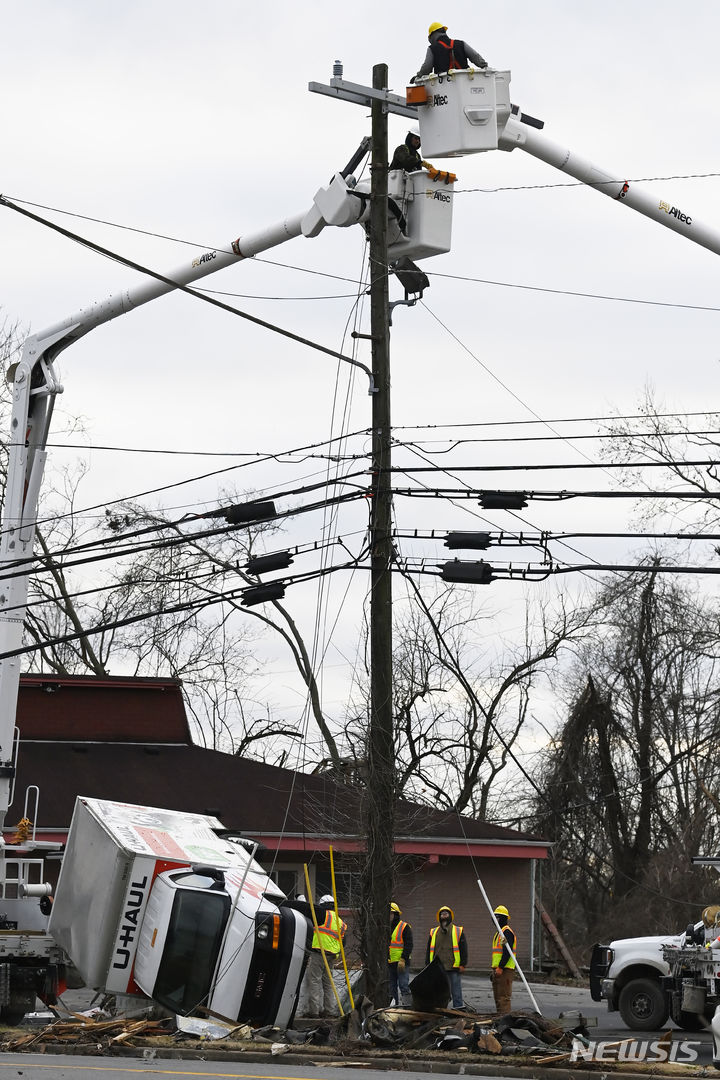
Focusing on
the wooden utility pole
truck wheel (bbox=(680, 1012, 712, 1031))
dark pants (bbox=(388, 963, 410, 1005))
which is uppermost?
the wooden utility pole

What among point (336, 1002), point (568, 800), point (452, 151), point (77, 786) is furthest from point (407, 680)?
point (452, 151)

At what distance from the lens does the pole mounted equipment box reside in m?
15.9

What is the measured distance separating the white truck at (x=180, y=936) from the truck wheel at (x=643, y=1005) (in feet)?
13.0

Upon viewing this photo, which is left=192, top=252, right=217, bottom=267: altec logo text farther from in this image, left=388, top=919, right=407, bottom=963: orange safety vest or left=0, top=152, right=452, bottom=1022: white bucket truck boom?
left=388, top=919, right=407, bottom=963: orange safety vest

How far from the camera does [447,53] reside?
16156 mm

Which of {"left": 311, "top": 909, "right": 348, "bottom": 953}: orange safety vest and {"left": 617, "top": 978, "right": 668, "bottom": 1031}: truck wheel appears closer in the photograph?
{"left": 311, "top": 909, "right": 348, "bottom": 953}: orange safety vest

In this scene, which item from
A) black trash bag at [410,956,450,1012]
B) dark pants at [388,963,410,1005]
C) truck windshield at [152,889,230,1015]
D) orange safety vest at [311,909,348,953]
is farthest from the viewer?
dark pants at [388,963,410,1005]

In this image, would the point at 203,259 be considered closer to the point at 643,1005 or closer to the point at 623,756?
the point at 643,1005

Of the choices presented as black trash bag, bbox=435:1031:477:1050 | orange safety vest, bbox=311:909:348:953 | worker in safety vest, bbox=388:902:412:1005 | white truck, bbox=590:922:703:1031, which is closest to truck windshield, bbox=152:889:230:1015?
orange safety vest, bbox=311:909:348:953

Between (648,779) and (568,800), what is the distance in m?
2.33

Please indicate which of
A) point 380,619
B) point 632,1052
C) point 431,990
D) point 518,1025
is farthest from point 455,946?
point 632,1052

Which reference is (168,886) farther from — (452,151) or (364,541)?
(452,151)

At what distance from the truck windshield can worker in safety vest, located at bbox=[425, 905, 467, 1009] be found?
3.56m

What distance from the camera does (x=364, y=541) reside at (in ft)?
55.9
